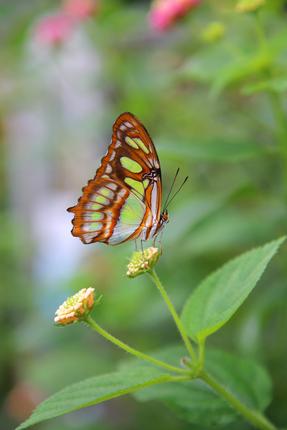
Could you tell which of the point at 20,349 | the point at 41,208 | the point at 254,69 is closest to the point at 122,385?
the point at 254,69

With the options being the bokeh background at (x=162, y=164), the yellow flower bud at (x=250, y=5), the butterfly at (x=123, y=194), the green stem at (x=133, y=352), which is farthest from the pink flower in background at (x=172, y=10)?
the green stem at (x=133, y=352)

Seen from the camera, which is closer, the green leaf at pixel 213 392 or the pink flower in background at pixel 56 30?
the green leaf at pixel 213 392

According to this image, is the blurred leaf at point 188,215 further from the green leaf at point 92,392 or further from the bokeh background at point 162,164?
the green leaf at point 92,392

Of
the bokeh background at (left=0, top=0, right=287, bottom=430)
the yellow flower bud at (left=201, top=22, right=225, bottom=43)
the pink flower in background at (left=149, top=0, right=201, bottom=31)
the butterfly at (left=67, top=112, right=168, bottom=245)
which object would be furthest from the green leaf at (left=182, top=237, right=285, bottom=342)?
the pink flower in background at (left=149, top=0, right=201, bottom=31)

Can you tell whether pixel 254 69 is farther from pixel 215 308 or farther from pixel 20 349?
pixel 20 349

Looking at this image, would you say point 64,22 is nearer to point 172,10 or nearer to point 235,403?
point 172,10

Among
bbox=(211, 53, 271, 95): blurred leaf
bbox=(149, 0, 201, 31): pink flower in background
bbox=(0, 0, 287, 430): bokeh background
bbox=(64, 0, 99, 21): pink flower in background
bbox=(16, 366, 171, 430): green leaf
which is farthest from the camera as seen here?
bbox=(64, 0, 99, 21): pink flower in background

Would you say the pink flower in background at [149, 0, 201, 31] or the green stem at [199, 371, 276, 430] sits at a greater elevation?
the pink flower in background at [149, 0, 201, 31]

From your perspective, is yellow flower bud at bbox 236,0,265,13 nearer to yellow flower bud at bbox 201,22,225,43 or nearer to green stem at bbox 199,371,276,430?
yellow flower bud at bbox 201,22,225,43
